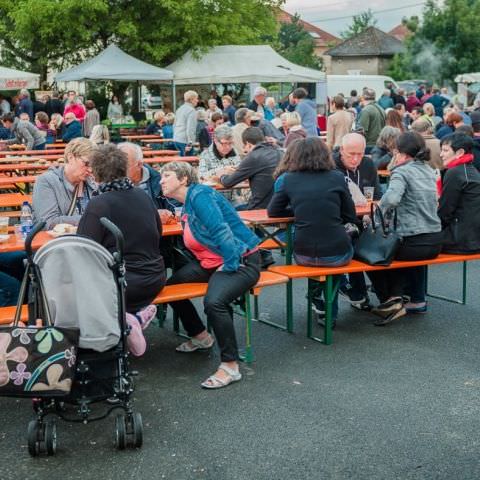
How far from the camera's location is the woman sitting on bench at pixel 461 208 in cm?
656

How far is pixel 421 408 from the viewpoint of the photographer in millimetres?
4750

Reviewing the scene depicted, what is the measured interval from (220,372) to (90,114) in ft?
52.0

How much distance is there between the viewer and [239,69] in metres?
24.3

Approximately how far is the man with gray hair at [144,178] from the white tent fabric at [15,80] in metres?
16.6

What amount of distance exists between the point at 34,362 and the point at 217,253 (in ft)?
5.79

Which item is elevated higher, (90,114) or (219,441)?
(90,114)

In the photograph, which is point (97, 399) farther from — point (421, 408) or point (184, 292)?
point (421, 408)

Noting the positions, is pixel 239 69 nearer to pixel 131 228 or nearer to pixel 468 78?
pixel 131 228

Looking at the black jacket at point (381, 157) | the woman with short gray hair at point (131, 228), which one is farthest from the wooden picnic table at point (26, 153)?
the woman with short gray hair at point (131, 228)

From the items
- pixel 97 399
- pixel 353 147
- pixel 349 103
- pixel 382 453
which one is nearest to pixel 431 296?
pixel 353 147

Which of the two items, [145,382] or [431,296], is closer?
[145,382]

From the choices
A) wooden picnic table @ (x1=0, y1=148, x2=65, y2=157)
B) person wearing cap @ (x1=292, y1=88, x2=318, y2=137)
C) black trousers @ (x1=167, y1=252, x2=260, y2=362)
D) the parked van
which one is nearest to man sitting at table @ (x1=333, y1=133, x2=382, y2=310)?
black trousers @ (x1=167, y1=252, x2=260, y2=362)

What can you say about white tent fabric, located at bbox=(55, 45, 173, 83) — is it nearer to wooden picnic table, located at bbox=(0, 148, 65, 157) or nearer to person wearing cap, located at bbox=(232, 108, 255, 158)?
wooden picnic table, located at bbox=(0, 148, 65, 157)

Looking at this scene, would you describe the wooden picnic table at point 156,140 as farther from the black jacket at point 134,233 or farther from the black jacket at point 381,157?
the black jacket at point 134,233
